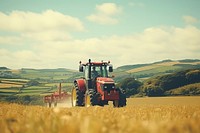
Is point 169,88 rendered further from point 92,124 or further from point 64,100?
point 92,124

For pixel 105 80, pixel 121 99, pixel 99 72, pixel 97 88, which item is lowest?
pixel 121 99

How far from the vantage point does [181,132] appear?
165 cm

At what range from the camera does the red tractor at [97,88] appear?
18297 millimetres

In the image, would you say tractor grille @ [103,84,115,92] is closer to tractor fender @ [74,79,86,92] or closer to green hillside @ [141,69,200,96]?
tractor fender @ [74,79,86,92]

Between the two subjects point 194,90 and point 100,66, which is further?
point 194,90

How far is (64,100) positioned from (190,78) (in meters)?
29.6

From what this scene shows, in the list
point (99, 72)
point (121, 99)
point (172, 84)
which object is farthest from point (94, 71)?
point (172, 84)

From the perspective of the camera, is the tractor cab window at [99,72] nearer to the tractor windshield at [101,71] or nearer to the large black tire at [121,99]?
the tractor windshield at [101,71]

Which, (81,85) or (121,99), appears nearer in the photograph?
(121,99)

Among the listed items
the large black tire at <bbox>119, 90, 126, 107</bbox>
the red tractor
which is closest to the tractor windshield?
the red tractor

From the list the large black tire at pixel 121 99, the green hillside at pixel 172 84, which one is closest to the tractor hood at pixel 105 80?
the large black tire at pixel 121 99

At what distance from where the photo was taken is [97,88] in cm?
1936

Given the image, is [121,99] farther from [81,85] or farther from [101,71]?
[81,85]

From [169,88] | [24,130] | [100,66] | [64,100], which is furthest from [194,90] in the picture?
[24,130]
